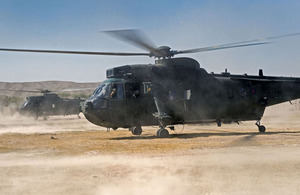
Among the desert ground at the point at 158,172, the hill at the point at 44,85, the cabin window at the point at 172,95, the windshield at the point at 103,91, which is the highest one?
the hill at the point at 44,85

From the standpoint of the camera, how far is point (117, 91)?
53.3 ft

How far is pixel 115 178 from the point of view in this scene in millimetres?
6891

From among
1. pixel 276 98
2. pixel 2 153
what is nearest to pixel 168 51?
pixel 276 98

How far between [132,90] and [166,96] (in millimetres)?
1630

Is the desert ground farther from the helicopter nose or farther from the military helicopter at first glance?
the military helicopter

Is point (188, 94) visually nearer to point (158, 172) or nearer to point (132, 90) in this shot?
point (132, 90)

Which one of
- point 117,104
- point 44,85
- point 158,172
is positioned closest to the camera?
point 158,172

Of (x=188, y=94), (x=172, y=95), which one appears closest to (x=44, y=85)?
(x=172, y=95)

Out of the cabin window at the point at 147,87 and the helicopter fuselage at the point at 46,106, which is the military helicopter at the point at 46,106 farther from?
the cabin window at the point at 147,87

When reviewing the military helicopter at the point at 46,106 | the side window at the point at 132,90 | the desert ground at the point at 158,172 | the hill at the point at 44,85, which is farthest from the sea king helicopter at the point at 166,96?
the hill at the point at 44,85

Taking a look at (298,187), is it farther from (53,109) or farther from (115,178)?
(53,109)

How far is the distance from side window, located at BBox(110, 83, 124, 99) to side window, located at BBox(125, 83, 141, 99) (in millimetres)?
233

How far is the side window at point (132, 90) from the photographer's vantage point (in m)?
16.3

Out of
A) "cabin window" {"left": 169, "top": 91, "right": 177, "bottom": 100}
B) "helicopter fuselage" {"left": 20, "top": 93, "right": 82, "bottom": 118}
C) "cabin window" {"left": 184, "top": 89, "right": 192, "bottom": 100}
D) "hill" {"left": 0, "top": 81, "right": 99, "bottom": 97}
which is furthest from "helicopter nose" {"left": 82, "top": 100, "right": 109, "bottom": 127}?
"hill" {"left": 0, "top": 81, "right": 99, "bottom": 97}
